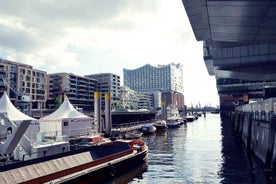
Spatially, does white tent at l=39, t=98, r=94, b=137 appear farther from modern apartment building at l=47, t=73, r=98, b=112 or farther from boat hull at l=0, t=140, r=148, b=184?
modern apartment building at l=47, t=73, r=98, b=112

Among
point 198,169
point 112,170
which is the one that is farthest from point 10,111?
point 198,169

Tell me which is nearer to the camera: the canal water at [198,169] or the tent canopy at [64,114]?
the canal water at [198,169]

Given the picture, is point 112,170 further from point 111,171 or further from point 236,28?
point 236,28

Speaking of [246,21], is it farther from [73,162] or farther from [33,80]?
[33,80]

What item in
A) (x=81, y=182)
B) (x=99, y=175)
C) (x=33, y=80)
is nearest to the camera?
(x=81, y=182)

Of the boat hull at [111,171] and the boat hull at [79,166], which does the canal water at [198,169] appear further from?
the boat hull at [79,166]

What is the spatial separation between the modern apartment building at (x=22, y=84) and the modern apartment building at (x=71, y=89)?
50.8 ft

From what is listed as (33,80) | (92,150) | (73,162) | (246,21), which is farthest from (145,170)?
(33,80)

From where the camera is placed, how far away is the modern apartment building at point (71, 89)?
16062cm

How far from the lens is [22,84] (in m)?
126

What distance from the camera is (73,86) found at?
169375mm

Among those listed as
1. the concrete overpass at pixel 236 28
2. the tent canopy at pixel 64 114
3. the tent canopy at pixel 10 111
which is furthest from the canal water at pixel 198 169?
the concrete overpass at pixel 236 28

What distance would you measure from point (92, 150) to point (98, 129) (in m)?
23.8

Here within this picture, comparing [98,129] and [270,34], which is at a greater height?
[270,34]
